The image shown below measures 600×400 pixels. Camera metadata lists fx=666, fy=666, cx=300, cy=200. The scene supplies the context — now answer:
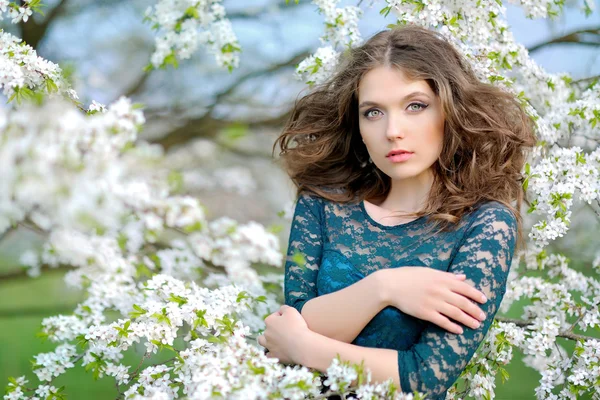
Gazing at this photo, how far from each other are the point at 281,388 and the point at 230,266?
33cm

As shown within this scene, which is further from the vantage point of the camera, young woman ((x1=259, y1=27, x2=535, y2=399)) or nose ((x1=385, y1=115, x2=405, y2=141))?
nose ((x1=385, y1=115, x2=405, y2=141))

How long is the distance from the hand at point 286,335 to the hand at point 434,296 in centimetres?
26

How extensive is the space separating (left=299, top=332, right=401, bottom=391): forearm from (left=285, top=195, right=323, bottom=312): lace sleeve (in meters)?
0.23

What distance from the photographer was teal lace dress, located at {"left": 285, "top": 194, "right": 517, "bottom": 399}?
1.69m

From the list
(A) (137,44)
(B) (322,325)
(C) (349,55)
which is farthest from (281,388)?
(A) (137,44)

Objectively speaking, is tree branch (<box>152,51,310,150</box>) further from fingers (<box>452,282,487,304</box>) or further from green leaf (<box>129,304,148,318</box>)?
fingers (<box>452,282,487,304</box>)

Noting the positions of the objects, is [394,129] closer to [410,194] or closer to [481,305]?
[410,194]

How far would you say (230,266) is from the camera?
1.67m

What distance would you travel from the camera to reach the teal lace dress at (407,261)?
1.69 metres

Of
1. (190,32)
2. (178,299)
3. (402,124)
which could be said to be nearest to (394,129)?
(402,124)

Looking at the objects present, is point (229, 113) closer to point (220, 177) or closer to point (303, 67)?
point (220, 177)

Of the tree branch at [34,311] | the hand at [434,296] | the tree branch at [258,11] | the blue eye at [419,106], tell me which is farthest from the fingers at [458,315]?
the tree branch at [34,311]

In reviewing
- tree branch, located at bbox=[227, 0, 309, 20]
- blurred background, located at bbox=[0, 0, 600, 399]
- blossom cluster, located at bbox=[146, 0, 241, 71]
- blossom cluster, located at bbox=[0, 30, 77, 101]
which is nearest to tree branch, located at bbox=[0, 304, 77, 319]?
blurred background, located at bbox=[0, 0, 600, 399]

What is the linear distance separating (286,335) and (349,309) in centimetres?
19
